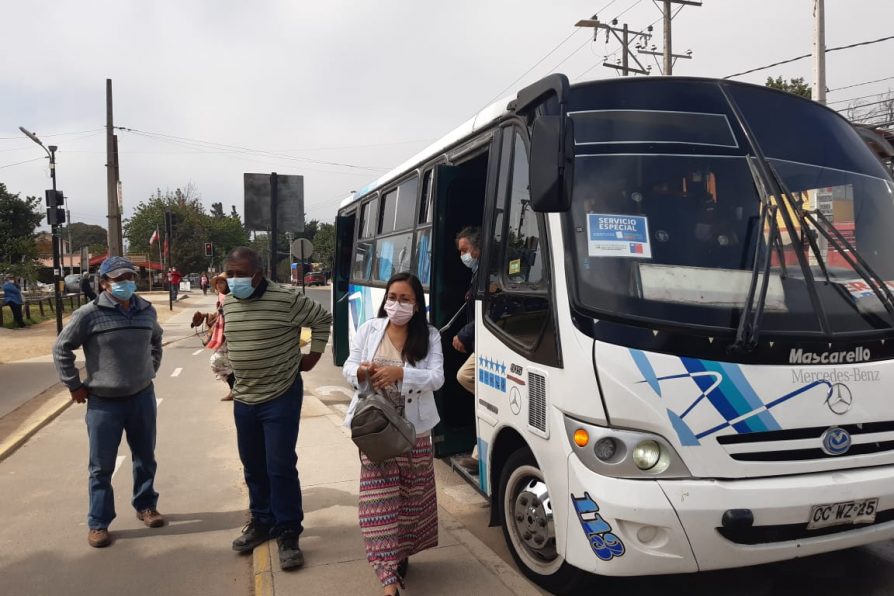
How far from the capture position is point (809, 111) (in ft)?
12.8

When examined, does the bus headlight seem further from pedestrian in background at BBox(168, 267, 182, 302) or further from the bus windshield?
pedestrian in background at BBox(168, 267, 182, 302)

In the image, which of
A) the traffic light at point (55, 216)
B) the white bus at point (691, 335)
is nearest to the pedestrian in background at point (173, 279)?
the traffic light at point (55, 216)

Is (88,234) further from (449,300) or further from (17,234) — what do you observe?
(449,300)

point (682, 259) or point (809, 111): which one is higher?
point (809, 111)

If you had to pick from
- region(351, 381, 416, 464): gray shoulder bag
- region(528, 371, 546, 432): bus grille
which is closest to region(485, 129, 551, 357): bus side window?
region(528, 371, 546, 432): bus grille

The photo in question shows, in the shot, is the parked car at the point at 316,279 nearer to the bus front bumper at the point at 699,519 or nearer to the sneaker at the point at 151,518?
the sneaker at the point at 151,518

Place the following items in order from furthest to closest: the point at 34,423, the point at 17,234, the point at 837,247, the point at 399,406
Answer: the point at 17,234 → the point at 34,423 → the point at 399,406 → the point at 837,247

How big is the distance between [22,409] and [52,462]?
3308 mm

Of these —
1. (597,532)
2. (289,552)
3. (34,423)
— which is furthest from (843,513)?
(34,423)

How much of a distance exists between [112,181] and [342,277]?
625 inches

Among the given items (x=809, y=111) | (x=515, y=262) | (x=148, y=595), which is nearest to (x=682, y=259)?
(x=515, y=262)

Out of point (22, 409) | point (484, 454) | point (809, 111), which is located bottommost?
point (22, 409)

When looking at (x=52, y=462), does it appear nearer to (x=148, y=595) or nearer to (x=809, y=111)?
(x=148, y=595)

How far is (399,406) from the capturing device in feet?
11.6
